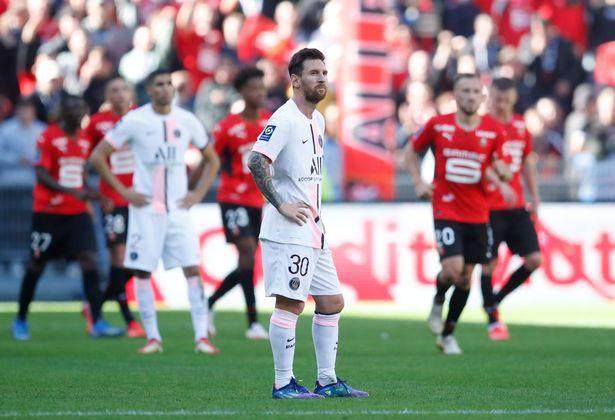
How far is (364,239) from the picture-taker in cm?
2016

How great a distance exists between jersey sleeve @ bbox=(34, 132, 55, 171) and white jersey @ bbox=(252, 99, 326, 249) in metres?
6.54

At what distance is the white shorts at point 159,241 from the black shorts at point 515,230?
3.89 meters

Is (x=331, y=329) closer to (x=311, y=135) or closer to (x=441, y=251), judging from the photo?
(x=311, y=135)

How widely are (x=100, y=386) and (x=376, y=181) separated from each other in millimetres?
12206

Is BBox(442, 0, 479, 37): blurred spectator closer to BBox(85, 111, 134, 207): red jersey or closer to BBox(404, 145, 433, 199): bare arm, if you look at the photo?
BBox(85, 111, 134, 207): red jersey

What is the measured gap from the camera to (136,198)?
12.2 m

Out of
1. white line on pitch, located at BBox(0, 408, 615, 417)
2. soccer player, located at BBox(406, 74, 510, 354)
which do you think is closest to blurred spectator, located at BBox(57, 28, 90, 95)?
soccer player, located at BBox(406, 74, 510, 354)

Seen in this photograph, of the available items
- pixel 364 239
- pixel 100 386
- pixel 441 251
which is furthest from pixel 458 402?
pixel 364 239

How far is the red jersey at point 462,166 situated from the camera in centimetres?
1232

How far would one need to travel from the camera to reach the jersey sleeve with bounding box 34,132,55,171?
1468 centimetres

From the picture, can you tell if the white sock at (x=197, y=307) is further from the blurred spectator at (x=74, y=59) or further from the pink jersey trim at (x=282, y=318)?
the blurred spectator at (x=74, y=59)

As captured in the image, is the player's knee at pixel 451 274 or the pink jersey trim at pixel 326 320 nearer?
the pink jersey trim at pixel 326 320

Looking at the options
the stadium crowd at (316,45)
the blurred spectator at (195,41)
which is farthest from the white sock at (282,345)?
the blurred spectator at (195,41)

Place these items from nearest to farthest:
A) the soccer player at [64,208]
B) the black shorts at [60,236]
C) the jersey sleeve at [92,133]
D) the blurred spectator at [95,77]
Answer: the soccer player at [64,208] < the black shorts at [60,236] < the jersey sleeve at [92,133] < the blurred spectator at [95,77]
